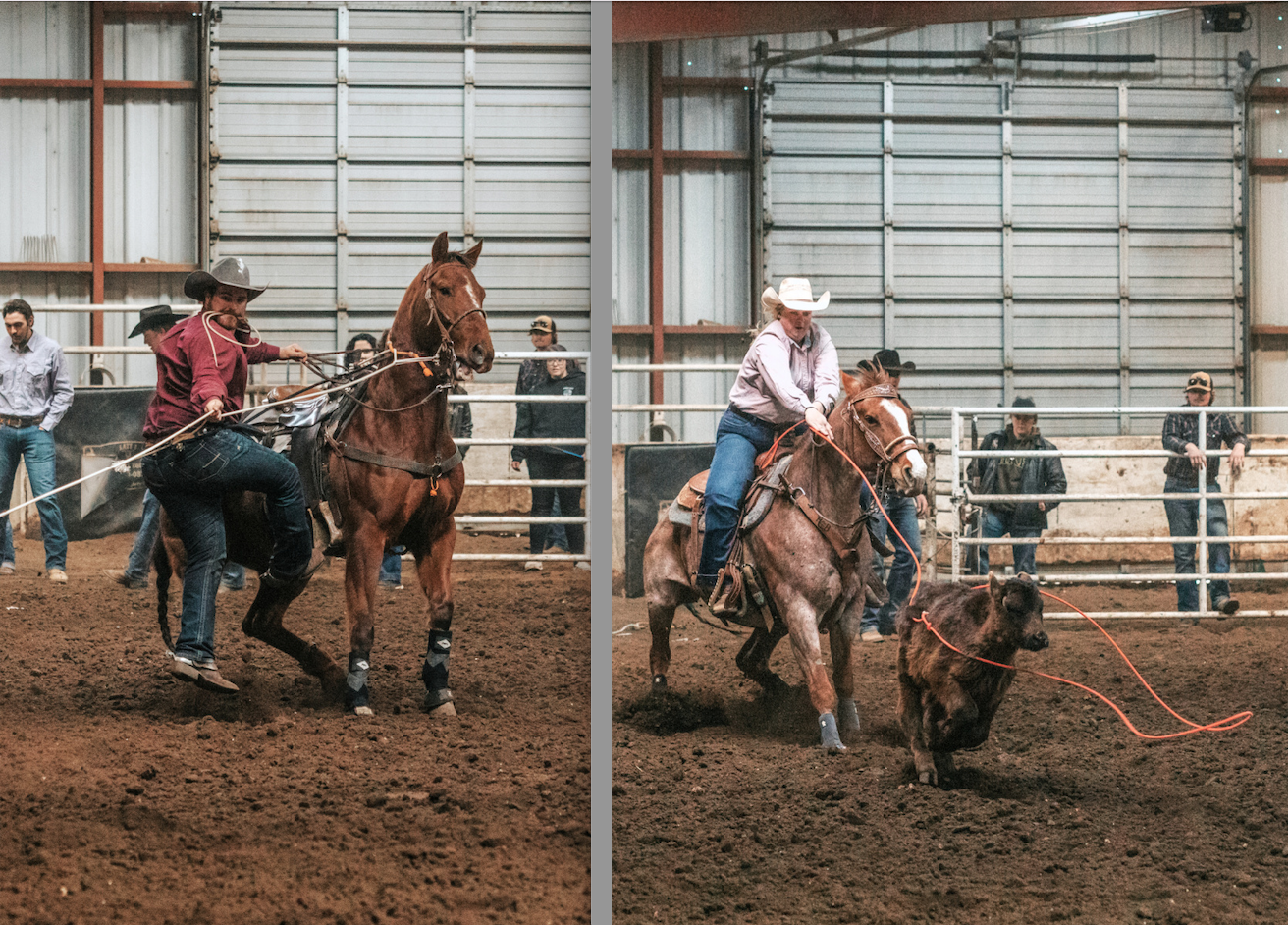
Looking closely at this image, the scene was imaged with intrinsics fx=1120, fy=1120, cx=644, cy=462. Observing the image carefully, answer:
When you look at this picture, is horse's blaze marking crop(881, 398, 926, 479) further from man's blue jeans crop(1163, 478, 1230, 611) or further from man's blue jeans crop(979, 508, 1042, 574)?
man's blue jeans crop(1163, 478, 1230, 611)

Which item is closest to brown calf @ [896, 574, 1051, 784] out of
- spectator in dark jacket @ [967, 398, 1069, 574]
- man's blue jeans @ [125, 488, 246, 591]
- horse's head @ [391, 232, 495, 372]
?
spectator in dark jacket @ [967, 398, 1069, 574]

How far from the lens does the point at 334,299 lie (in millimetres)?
4016

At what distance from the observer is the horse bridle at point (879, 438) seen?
3.13 metres

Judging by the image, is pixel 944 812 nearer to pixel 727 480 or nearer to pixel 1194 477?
pixel 727 480

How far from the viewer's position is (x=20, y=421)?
5.00 meters

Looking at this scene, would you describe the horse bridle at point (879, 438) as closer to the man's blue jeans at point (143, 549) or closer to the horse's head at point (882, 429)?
the horse's head at point (882, 429)

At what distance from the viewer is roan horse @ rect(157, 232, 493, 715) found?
3348mm

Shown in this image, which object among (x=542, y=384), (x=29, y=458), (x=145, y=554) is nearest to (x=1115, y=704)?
(x=542, y=384)

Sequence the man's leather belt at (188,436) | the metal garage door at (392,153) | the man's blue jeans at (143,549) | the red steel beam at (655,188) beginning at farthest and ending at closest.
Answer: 1. the man's blue jeans at (143,549)
2. the red steel beam at (655,188)
3. the metal garage door at (392,153)
4. the man's leather belt at (188,436)

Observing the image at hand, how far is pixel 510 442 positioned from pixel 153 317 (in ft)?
4.99

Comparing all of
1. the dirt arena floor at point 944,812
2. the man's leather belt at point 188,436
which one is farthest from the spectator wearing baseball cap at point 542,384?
the man's leather belt at point 188,436

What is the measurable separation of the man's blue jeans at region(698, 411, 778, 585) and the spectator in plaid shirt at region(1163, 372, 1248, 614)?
230cm

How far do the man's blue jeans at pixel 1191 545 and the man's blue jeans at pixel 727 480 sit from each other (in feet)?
7.36

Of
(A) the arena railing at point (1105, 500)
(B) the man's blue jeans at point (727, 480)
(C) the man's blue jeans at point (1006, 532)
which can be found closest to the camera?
(B) the man's blue jeans at point (727, 480)
